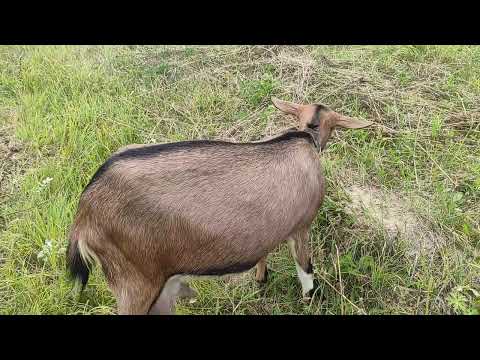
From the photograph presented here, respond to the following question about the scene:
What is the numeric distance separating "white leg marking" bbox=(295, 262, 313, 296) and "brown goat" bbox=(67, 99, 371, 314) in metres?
0.57

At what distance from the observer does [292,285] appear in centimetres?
336

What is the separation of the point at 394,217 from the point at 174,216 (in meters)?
1.96

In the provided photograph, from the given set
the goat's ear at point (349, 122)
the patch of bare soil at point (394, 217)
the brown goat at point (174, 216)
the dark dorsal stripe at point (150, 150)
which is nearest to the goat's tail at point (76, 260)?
the brown goat at point (174, 216)

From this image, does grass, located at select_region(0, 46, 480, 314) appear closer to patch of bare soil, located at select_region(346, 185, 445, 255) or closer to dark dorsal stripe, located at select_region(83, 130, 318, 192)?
patch of bare soil, located at select_region(346, 185, 445, 255)

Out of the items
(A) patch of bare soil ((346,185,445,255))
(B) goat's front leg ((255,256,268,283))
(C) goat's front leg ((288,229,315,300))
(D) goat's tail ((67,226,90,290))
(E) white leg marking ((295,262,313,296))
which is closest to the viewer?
(D) goat's tail ((67,226,90,290))

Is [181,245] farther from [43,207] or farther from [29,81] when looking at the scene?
[29,81]

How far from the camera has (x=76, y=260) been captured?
248 centimetres

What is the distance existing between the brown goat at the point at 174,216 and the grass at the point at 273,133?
0.80 metres

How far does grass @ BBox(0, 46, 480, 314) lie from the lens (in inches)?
127

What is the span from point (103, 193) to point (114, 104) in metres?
2.30

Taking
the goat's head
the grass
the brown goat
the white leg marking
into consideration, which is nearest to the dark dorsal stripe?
the brown goat

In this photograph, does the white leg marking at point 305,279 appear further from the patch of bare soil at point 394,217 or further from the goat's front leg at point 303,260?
the patch of bare soil at point 394,217

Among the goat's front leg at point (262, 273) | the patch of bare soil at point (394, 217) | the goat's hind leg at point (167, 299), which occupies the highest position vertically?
the goat's hind leg at point (167, 299)

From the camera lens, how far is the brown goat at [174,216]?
2320mm
